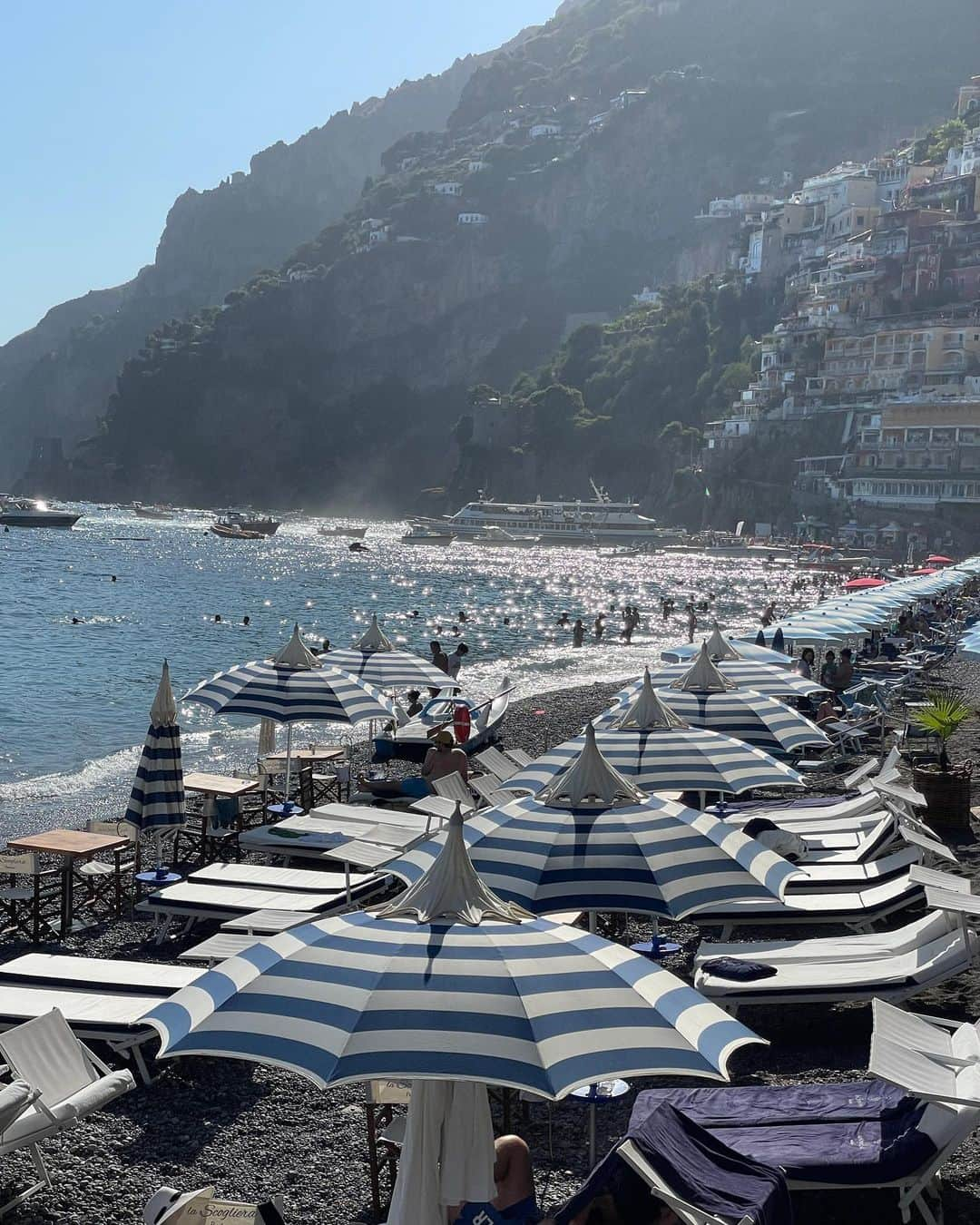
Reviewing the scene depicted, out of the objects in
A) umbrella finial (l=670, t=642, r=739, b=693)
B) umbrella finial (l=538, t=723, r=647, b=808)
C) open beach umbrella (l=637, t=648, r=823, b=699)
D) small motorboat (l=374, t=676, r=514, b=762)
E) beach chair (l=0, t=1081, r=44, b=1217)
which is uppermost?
Answer: umbrella finial (l=538, t=723, r=647, b=808)

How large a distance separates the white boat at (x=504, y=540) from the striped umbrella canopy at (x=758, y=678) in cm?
10250

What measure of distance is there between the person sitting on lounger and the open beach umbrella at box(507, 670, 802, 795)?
3309mm

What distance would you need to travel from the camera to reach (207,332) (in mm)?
198125

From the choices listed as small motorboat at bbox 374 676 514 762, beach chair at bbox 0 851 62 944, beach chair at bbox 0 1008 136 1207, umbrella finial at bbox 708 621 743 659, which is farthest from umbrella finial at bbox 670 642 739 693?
beach chair at bbox 0 1008 136 1207

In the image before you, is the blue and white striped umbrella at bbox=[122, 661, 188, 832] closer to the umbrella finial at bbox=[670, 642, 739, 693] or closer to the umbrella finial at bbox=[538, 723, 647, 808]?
the umbrella finial at bbox=[670, 642, 739, 693]

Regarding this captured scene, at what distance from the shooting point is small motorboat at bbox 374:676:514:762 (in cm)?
1712

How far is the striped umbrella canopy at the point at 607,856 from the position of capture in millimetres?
6461

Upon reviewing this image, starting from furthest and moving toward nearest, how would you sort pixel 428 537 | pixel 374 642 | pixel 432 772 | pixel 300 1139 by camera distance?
pixel 428 537 < pixel 374 642 < pixel 432 772 < pixel 300 1139

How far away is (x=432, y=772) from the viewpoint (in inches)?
526

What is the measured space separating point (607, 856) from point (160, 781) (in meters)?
5.64

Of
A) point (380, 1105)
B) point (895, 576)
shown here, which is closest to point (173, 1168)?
point (380, 1105)

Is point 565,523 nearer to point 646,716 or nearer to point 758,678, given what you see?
point 758,678

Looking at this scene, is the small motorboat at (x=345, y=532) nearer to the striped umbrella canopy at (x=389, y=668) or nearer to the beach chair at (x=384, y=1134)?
the striped umbrella canopy at (x=389, y=668)

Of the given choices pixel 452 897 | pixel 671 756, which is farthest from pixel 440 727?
pixel 452 897
